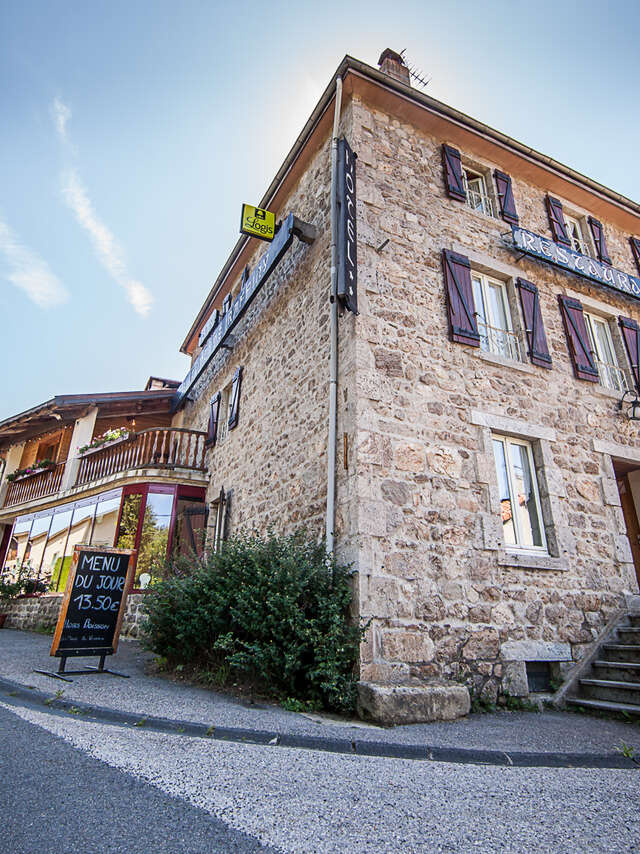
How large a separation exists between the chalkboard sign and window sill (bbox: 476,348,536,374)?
4.81 meters

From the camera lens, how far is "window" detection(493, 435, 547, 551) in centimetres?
573

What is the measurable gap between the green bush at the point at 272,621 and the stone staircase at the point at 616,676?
2.62 metres

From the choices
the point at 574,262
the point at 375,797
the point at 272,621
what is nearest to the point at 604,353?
the point at 574,262

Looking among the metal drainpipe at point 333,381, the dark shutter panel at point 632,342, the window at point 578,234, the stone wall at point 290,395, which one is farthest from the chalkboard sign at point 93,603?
the window at point 578,234

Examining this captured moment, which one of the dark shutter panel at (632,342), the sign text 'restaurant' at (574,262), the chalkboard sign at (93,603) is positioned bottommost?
the chalkboard sign at (93,603)

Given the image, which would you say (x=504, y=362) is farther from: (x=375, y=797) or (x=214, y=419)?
(x=214, y=419)

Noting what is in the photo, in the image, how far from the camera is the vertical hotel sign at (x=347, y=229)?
214 inches

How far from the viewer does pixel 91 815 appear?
6.18 feet

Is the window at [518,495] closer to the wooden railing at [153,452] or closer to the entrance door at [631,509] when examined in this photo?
the entrance door at [631,509]

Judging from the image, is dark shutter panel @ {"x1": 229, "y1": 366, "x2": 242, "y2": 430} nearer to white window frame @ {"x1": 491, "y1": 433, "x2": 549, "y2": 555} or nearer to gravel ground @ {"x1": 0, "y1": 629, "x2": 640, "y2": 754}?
white window frame @ {"x1": 491, "y1": 433, "x2": 549, "y2": 555}

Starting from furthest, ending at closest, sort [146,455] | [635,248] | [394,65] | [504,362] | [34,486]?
[34,486] < [146,455] < [635,248] < [394,65] < [504,362]

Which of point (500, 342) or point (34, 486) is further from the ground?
point (500, 342)

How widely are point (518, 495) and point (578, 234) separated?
574 cm

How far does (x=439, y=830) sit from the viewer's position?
1977 millimetres
